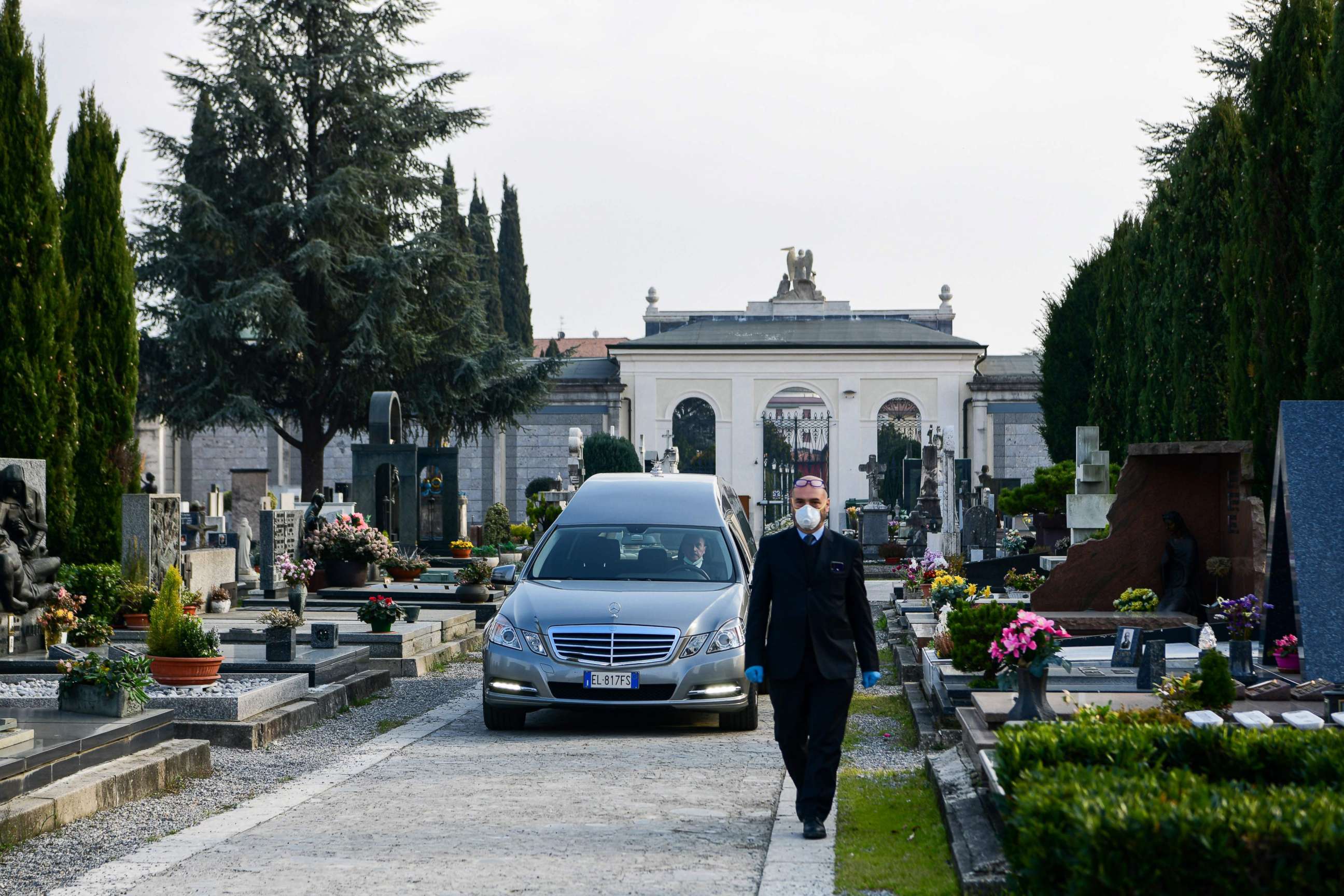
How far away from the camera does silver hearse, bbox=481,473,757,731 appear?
31.5 feet

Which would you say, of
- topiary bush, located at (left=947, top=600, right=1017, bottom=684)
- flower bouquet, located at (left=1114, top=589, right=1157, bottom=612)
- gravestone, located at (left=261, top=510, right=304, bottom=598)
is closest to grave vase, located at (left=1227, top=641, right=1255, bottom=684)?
topiary bush, located at (left=947, top=600, right=1017, bottom=684)

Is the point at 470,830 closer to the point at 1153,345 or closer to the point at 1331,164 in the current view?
the point at 1331,164

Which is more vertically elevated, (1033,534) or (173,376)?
(173,376)

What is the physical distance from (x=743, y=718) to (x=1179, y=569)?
444cm

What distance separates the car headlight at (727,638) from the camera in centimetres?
975

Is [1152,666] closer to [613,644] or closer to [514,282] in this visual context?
[613,644]

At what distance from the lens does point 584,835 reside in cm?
643

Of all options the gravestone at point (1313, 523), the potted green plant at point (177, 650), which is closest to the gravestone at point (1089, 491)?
the gravestone at point (1313, 523)

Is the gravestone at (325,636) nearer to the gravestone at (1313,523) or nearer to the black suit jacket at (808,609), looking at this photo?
the black suit jacket at (808,609)

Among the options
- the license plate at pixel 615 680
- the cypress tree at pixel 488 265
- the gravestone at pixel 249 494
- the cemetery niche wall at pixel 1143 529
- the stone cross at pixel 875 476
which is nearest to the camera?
the license plate at pixel 615 680

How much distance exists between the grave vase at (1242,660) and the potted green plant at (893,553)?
2271 cm

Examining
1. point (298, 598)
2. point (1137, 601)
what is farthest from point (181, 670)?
point (1137, 601)

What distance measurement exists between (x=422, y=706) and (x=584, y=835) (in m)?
5.36

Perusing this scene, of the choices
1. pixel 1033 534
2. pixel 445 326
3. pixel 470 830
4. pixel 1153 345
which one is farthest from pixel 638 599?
pixel 445 326
